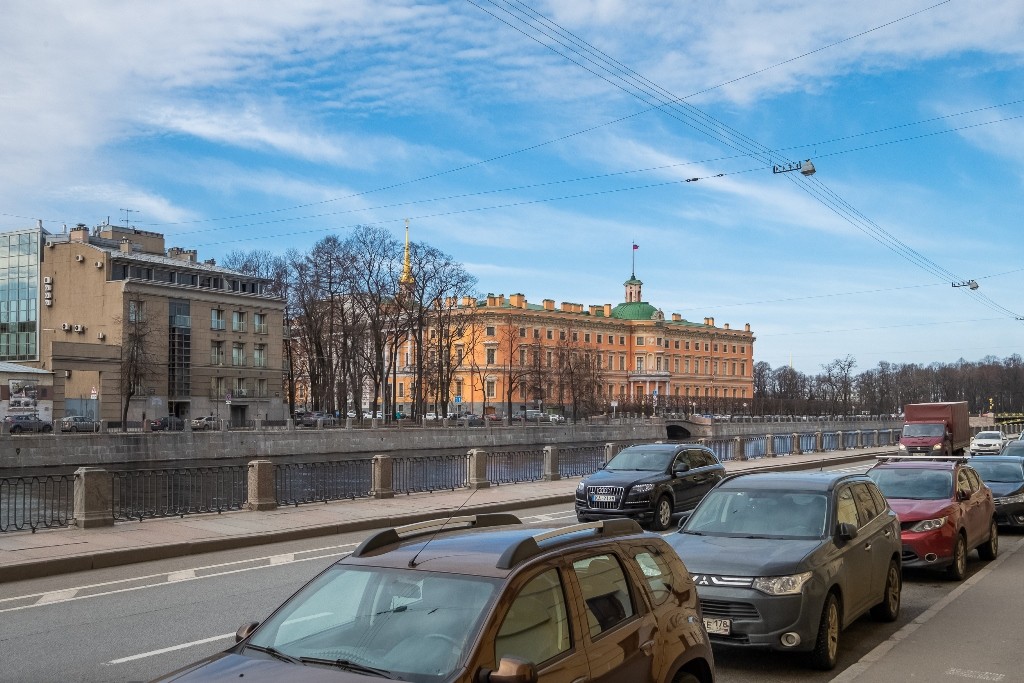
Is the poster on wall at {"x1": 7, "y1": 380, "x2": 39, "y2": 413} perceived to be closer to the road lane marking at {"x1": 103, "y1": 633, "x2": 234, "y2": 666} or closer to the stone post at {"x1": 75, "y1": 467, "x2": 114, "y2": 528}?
the stone post at {"x1": 75, "y1": 467, "x2": 114, "y2": 528}

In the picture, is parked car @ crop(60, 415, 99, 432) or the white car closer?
the white car

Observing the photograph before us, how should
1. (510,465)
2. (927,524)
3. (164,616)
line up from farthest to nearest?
(510,465) < (927,524) < (164,616)

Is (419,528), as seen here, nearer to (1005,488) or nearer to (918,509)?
(918,509)

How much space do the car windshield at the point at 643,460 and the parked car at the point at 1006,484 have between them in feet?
19.6

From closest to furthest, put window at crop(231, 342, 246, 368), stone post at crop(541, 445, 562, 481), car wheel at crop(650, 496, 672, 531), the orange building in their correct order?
car wheel at crop(650, 496, 672, 531) < stone post at crop(541, 445, 562, 481) < window at crop(231, 342, 246, 368) < the orange building

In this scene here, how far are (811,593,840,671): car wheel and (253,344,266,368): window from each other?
8326 centimetres

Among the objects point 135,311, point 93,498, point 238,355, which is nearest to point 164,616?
point 93,498

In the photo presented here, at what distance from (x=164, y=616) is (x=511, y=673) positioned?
777cm

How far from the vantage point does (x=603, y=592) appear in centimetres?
493

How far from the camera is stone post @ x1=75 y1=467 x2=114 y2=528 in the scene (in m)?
17.0

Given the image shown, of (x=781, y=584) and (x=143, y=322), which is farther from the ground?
(x=143, y=322)

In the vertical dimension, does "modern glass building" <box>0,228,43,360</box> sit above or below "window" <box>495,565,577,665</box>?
above

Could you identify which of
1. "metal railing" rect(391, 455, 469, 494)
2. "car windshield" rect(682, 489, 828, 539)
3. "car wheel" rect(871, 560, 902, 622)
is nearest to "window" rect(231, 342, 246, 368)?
"metal railing" rect(391, 455, 469, 494)

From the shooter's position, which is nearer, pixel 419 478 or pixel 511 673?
pixel 511 673
